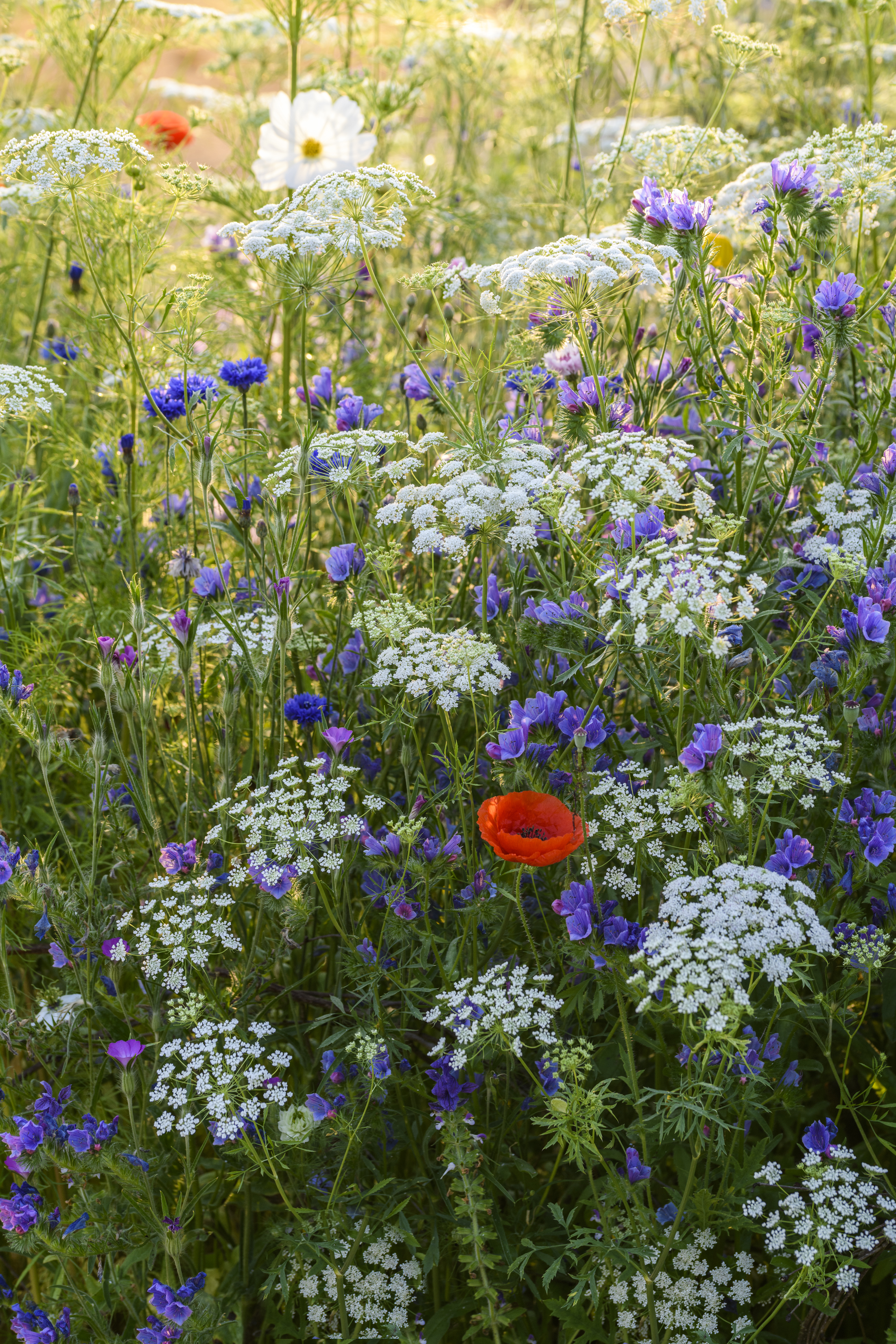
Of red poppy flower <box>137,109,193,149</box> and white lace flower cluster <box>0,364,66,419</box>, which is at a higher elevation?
red poppy flower <box>137,109,193,149</box>

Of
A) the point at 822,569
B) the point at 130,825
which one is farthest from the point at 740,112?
the point at 130,825

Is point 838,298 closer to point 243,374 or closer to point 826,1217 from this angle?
point 243,374

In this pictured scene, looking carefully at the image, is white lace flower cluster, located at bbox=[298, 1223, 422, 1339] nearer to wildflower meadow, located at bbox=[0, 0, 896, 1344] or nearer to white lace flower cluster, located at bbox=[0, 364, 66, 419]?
wildflower meadow, located at bbox=[0, 0, 896, 1344]

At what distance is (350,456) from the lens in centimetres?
252

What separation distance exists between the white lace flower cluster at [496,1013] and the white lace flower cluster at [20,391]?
1.89 metres

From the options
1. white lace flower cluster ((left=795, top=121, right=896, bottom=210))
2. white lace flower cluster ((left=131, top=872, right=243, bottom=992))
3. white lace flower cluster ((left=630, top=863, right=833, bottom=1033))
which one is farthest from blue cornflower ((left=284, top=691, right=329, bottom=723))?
white lace flower cluster ((left=795, top=121, right=896, bottom=210))

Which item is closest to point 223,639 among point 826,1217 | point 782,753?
point 782,753

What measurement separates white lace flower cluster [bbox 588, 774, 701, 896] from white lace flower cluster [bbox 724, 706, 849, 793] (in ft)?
0.52

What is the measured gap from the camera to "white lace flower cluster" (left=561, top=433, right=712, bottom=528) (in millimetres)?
2100

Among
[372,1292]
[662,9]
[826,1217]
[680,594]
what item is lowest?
[372,1292]

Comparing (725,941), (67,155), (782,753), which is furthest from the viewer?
(67,155)

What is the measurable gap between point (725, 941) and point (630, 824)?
0.56 metres

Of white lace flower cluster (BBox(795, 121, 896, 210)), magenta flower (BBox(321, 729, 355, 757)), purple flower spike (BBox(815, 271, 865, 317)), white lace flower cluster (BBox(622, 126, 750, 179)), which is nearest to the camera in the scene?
magenta flower (BBox(321, 729, 355, 757))

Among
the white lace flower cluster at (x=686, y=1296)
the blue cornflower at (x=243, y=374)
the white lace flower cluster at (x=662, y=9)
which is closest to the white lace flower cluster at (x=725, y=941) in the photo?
the white lace flower cluster at (x=686, y=1296)
